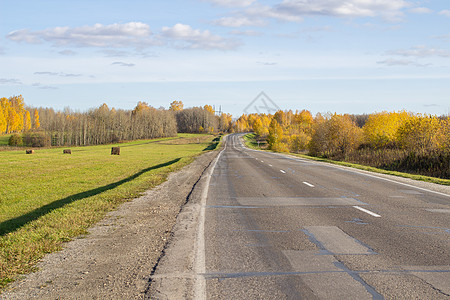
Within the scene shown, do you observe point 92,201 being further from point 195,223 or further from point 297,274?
point 297,274

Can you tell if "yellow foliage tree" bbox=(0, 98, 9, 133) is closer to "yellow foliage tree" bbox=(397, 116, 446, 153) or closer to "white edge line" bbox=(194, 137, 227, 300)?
"yellow foliage tree" bbox=(397, 116, 446, 153)

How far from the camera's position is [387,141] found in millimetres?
62719

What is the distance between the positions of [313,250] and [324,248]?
24cm

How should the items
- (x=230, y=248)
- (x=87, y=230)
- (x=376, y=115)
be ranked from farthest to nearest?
(x=376, y=115) → (x=87, y=230) → (x=230, y=248)

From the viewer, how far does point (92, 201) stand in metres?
12.7

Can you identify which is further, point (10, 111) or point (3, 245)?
point (10, 111)

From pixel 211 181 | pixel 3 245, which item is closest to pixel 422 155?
Answer: pixel 211 181

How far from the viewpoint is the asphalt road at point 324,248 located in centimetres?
507

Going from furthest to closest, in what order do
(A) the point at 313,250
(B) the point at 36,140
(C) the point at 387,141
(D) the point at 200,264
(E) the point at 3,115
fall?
(E) the point at 3,115
(B) the point at 36,140
(C) the point at 387,141
(A) the point at 313,250
(D) the point at 200,264

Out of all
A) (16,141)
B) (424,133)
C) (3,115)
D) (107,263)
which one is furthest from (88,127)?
(107,263)

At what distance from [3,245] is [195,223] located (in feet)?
12.4

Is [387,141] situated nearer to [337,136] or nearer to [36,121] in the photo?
[337,136]

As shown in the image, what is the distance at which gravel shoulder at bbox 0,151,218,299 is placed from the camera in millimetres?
5008

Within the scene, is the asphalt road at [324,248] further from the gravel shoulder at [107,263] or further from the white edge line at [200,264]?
the gravel shoulder at [107,263]
